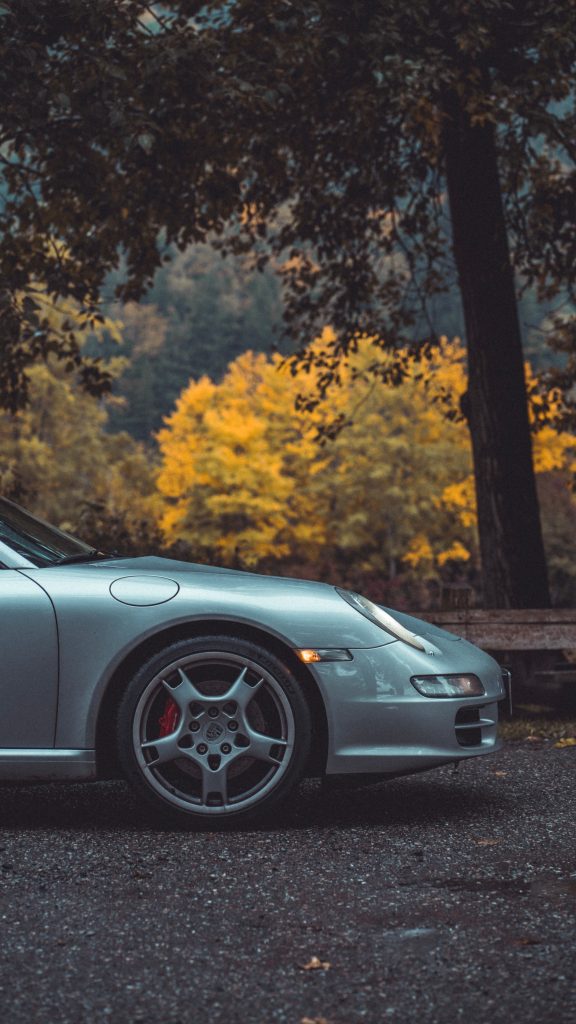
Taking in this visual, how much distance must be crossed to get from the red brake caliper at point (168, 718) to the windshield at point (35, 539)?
762 mm

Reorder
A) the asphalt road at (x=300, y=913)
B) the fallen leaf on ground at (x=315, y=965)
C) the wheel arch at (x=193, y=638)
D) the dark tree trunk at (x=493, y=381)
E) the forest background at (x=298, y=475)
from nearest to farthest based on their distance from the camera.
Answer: the asphalt road at (x=300, y=913) < the fallen leaf on ground at (x=315, y=965) < the wheel arch at (x=193, y=638) < the dark tree trunk at (x=493, y=381) < the forest background at (x=298, y=475)

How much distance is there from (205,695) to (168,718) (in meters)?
0.18

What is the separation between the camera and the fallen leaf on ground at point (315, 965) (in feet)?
9.57

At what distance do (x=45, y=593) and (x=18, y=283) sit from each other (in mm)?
5054

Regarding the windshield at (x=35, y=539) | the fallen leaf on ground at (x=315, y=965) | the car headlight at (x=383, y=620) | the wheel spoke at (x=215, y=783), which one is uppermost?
the windshield at (x=35, y=539)

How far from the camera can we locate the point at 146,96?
8594 mm

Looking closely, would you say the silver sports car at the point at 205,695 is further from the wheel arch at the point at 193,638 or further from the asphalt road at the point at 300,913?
the asphalt road at the point at 300,913

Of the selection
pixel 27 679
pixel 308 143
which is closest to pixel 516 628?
pixel 27 679

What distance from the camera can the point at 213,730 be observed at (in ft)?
14.8

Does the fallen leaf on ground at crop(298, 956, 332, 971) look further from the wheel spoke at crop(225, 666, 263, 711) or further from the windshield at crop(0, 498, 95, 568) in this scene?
the windshield at crop(0, 498, 95, 568)

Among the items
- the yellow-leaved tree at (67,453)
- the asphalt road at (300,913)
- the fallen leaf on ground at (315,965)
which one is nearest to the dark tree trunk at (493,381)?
the asphalt road at (300,913)

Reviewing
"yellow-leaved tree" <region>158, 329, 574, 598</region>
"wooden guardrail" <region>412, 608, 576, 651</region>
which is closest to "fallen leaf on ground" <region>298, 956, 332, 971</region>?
"wooden guardrail" <region>412, 608, 576, 651</region>

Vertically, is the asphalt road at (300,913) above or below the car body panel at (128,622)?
below

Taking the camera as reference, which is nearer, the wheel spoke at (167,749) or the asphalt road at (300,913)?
the asphalt road at (300,913)
